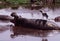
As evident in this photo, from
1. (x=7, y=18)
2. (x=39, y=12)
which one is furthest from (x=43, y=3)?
(x=7, y=18)

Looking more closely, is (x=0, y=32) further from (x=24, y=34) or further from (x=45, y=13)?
(x=45, y=13)

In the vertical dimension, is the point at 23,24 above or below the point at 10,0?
below

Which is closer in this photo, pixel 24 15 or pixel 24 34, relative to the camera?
pixel 24 34

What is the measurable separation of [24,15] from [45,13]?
0.18 meters

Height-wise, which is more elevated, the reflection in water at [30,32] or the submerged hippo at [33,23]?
the submerged hippo at [33,23]

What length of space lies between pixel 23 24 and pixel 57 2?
0.35m

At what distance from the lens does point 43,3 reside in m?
1.83

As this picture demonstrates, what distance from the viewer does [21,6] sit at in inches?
71.2

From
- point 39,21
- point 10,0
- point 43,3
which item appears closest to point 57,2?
point 43,3

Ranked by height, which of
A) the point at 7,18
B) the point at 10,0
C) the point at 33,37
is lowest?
the point at 33,37

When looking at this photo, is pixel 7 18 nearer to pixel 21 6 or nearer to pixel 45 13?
pixel 21 6

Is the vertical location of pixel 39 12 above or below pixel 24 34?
above

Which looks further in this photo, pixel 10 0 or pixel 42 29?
pixel 10 0

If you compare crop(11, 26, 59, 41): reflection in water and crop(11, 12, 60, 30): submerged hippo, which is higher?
crop(11, 12, 60, 30): submerged hippo
